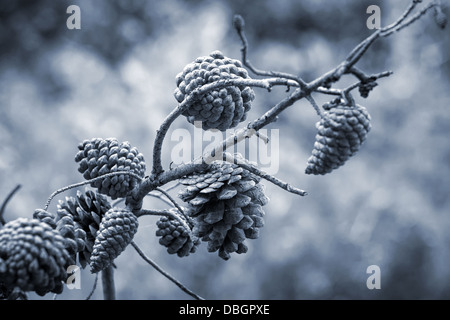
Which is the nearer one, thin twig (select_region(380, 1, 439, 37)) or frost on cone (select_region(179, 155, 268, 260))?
thin twig (select_region(380, 1, 439, 37))

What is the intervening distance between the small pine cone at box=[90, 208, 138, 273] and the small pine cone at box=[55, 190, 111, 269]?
0.11 ft

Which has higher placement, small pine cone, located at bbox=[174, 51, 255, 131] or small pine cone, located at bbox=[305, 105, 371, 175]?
small pine cone, located at bbox=[174, 51, 255, 131]

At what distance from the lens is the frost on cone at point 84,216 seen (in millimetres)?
361

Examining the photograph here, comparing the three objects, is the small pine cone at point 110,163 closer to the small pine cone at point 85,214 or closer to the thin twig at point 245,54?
the small pine cone at point 85,214

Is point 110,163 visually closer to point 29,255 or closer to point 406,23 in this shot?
point 29,255

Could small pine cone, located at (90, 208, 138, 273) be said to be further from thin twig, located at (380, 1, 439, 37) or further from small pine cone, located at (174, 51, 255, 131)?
thin twig, located at (380, 1, 439, 37)

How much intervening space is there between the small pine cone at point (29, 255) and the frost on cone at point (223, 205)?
111mm

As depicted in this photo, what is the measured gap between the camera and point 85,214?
15.3 inches

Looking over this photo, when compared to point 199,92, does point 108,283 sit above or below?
below

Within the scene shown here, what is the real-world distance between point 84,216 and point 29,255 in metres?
0.13

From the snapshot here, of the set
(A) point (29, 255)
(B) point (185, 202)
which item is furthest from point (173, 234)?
(A) point (29, 255)

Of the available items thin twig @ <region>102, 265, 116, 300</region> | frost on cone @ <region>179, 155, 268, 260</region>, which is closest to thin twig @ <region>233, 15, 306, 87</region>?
frost on cone @ <region>179, 155, 268, 260</region>

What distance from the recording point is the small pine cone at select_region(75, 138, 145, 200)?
0.37 metres

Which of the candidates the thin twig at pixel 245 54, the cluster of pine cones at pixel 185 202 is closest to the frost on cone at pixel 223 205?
the cluster of pine cones at pixel 185 202
